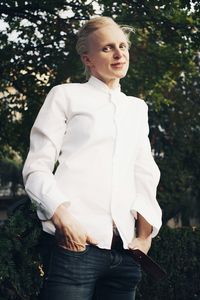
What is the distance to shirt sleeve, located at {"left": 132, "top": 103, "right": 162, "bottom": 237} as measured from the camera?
7.14 feet

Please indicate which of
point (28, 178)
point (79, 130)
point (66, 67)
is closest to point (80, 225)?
point (28, 178)

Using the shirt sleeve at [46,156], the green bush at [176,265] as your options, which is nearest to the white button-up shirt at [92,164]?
the shirt sleeve at [46,156]

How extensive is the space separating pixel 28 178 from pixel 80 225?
0.30 meters

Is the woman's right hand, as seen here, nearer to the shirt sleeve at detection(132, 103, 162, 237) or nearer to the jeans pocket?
the jeans pocket

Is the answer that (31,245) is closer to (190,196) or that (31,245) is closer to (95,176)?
(95,176)

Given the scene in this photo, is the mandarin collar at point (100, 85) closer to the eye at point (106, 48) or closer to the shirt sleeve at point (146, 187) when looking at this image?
the eye at point (106, 48)

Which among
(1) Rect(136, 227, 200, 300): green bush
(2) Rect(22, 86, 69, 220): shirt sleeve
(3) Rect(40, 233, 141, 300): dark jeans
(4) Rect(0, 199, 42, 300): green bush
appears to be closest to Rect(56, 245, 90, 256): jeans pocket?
(3) Rect(40, 233, 141, 300): dark jeans

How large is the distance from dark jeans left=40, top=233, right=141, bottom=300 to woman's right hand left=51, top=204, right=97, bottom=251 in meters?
0.05

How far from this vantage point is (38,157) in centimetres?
200

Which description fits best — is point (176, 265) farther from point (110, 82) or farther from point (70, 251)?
point (70, 251)

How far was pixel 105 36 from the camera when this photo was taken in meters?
2.24

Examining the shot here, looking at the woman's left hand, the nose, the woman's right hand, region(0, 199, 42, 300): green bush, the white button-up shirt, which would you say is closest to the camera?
the woman's right hand

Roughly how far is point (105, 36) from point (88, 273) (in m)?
1.09

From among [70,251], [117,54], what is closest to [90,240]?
[70,251]
